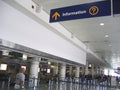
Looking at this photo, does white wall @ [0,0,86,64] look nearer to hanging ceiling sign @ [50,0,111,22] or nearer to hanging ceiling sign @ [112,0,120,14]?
hanging ceiling sign @ [50,0,111,22]

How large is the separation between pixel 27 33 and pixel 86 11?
2.56 meters

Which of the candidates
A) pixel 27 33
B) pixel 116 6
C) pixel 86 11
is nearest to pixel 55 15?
pixel 86 11

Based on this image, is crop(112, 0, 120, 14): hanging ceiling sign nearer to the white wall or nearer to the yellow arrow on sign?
the yellow arrow on sign

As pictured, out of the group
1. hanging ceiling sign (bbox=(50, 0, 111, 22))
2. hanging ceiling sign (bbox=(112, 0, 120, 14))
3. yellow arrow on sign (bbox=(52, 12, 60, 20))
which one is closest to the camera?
hanging ceiling sign (bbox=(112, 0, 120, 14))

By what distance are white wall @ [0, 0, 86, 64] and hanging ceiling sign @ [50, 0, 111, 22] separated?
1390 mm

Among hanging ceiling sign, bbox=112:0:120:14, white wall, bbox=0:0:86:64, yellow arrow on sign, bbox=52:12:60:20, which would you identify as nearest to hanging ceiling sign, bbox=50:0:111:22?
yellow arrow on sign, bbox=52:12:60:20

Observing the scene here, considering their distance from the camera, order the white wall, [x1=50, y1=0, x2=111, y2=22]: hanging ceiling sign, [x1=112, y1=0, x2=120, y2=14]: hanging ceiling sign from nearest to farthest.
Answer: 1. [x1=112, y1=0, x2=120, y2=14]: hanging ceiling sign
2. [x1=50, y1=0, x2=111, y2=22]: hanging ceiling sign
3. the white wall

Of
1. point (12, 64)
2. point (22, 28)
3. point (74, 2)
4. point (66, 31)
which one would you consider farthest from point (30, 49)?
point (12, 64)

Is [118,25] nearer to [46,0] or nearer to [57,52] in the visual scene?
[57,52]

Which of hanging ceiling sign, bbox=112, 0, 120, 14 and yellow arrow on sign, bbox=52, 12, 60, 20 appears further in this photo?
yellow arrow on sign, bbox=52, 12, 60, 20

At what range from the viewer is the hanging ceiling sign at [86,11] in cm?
467

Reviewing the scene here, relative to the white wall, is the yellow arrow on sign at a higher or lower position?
higher

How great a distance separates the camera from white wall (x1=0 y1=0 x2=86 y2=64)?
531 cm

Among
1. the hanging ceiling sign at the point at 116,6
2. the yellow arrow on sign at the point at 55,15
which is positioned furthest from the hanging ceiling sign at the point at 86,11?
the hanging ceiling sign at the point at 116,6
